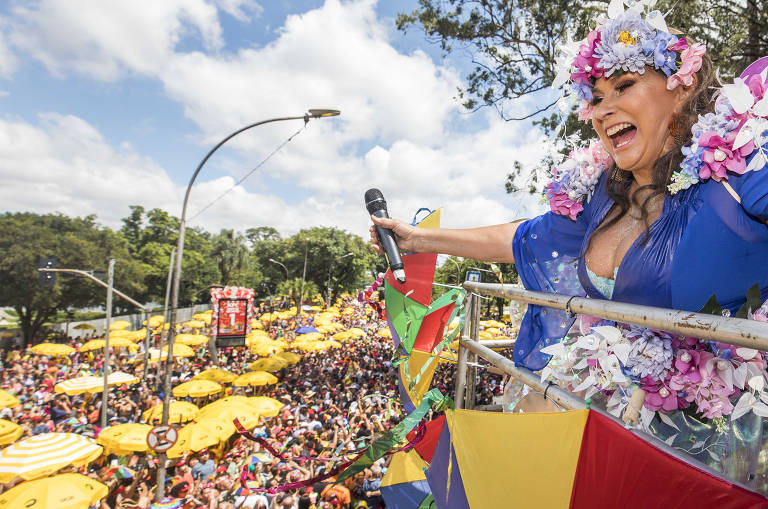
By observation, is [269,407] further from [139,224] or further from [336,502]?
[139,224]

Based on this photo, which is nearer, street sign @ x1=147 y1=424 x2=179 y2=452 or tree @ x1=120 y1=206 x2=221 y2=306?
street sign @ x1=147 y1=424 x2=179 y2=452

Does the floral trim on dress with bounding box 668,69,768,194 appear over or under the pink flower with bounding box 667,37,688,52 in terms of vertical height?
under

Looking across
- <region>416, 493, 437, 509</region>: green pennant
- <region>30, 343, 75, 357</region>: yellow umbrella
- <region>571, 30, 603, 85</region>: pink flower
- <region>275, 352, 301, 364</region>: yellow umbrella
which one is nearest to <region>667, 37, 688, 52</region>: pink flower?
<region>571, 30, 603, 85</region>: pink flower

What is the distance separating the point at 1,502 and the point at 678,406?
28.2 feet

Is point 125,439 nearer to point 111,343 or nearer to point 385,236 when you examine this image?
point 385,236

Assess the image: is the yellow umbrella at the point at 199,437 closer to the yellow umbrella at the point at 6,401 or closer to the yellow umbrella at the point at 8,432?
the yellow umbrella at the point at 8,432

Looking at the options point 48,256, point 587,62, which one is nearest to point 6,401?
point 587,62

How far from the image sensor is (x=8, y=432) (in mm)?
8648

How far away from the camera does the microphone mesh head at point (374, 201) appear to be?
220 cm

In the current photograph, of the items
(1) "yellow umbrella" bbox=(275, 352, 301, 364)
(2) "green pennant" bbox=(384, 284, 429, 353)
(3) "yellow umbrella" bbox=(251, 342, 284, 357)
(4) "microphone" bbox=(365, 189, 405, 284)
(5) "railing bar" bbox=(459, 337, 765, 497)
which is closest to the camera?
(5) "railing bar" bbox=(459, 337, 765, 497)

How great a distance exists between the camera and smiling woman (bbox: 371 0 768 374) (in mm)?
1014

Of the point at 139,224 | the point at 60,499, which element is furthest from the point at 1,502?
the point at 139,224

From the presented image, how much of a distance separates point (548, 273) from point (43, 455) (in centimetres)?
925

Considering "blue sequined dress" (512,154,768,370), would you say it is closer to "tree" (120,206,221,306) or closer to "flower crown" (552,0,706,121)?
"flower crown" (552,0,706,121)
